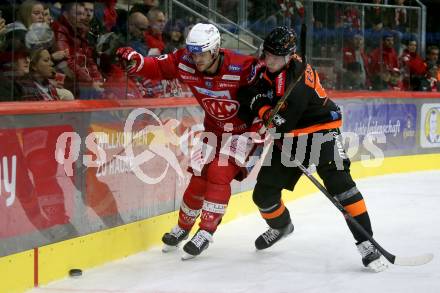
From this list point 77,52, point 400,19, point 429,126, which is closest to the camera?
point 77,52

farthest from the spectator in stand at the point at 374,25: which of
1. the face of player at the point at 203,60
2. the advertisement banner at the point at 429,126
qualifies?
the face of player at the point at 203,60

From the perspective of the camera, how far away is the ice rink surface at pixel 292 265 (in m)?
4.34

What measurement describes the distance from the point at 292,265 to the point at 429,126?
5.45 metres

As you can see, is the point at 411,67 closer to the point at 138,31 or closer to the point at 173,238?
the point at 138,31

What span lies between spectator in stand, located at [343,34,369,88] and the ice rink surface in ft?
9.29

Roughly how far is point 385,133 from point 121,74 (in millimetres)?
4562

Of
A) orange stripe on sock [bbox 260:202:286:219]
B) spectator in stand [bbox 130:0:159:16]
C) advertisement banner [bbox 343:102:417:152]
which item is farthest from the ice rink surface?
advertisement banner [bbox 343:102:417:152]

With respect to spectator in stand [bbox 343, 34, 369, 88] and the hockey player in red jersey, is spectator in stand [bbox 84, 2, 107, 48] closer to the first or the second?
the hockey player in red jersey

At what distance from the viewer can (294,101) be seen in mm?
4664

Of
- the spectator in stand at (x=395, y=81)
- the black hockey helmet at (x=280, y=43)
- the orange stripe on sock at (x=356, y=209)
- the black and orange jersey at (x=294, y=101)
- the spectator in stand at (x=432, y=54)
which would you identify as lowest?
the orange stripe on sock at (x=356, y=209)

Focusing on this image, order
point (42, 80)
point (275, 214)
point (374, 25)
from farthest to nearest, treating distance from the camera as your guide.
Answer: point (374, 25) → point (275, 214) → point (42, 80)

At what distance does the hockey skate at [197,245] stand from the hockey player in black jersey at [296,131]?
0.37 metres

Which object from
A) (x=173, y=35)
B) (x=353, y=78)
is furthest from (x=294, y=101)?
(x=353, y=78)

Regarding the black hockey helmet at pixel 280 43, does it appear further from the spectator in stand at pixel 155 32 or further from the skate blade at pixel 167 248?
the spectator in stand at pixel 155 32
